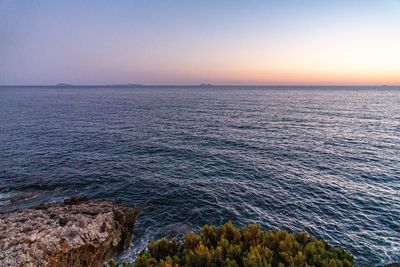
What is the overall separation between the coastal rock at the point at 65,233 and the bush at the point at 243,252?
6.31 meters

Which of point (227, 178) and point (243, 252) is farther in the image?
point (227, 178)

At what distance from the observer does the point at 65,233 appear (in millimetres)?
16656

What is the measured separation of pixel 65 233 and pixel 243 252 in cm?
1324

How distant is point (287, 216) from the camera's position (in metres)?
21.7

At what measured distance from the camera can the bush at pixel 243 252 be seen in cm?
794

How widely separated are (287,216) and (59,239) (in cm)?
1718

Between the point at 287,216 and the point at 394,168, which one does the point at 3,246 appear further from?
the point at 394,168

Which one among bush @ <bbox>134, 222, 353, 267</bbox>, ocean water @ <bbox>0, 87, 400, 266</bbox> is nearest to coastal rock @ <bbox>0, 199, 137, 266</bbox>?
ocean water @ <bbox>0, 87, 400, 266</bbox>

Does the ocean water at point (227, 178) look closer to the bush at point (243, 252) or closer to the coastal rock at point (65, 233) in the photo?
the coastal rock at point (65, 233)

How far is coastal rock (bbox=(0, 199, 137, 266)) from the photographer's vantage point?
1441 centimetres

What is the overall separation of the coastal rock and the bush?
6312mm

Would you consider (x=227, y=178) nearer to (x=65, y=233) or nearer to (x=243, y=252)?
(x=65, y=233)

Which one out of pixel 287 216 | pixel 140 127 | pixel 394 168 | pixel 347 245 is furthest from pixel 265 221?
pixel 140 127

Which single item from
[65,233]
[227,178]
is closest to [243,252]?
[65,233]
